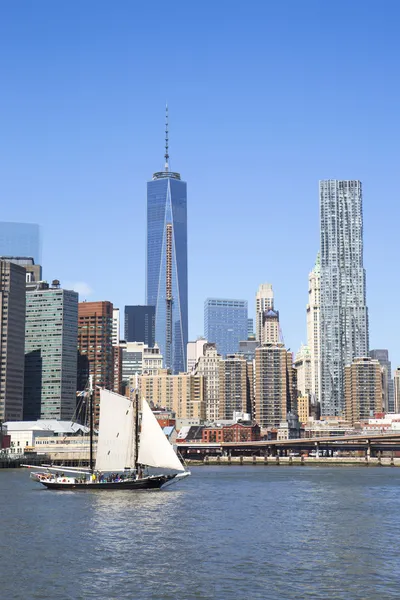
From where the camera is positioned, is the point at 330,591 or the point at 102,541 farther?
the point at 102,541

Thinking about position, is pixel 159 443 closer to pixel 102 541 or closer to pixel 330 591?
pixel 102 541

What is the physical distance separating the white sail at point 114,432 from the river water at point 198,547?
12746 millimetres

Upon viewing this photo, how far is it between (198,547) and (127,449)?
63.2 meters

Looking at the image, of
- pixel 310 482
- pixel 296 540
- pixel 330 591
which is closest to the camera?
pixel 330 591

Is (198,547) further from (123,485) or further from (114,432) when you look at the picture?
(123,485)

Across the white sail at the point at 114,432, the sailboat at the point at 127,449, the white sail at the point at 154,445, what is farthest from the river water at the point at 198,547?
the white sail at the point at 114,432

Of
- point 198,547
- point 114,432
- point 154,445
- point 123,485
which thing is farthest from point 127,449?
point 198,547

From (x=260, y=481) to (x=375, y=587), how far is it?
111 meters

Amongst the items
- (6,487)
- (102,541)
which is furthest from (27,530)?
(6,487)

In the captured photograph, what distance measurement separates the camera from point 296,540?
76312mm

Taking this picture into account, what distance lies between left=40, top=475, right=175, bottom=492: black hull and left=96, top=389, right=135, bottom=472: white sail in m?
2.58

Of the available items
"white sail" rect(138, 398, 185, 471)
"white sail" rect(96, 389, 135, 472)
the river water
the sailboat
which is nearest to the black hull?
the sailboat

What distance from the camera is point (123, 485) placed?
133 m

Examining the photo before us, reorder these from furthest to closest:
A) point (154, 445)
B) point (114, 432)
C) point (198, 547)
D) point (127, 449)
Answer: point (127, 449) < point (114, 432) < point (154, 445) < point (198, 547)
